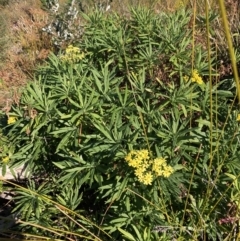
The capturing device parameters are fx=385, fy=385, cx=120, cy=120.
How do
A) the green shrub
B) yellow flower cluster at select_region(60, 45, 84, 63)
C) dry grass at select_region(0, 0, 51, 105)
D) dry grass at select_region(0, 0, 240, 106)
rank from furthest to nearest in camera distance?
dry grass at select_region(0, 0, 51, 105), dry grass at select_region(0, 0, 240, 106), yellow flower cluster at select_region(60, 45, 84, 63), the green shrub

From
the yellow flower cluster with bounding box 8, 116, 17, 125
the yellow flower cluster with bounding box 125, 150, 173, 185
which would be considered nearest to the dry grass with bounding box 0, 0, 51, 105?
the yellow flower cluster with bounding box 8, 116, 17, 125

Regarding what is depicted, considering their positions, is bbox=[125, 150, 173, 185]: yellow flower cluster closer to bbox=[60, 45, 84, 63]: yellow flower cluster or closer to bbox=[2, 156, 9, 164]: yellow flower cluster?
bbox=[2, 156, 9, 164]: yellow flower cluster

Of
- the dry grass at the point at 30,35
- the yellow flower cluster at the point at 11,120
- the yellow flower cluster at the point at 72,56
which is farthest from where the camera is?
the dry grass at the point at 30,35

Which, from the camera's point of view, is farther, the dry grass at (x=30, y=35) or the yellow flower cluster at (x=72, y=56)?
the dry grass at (x=30, y=35)

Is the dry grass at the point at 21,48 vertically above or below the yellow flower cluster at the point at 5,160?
above

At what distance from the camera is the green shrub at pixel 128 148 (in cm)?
219

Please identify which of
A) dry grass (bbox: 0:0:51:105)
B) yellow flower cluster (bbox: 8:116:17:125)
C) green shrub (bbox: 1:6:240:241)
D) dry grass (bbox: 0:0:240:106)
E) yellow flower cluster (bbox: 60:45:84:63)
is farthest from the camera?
dry grass (bbox: 0:0:51:105)

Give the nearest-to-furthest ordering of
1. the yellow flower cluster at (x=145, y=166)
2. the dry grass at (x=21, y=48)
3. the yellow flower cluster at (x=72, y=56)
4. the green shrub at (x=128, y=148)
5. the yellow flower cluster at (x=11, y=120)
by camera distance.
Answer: the yellow flower cluster at (x=145, y=166) → the green shrub at (x=128, y=148) → the yellow flower cluster at (x=11, y=120) → the yellow flower cluster at (x=72, y=56) → the dry grass at (x=21, y=48)

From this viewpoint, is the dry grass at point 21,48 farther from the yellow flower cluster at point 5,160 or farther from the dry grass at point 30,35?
the yellow flower cluster at point 5,160

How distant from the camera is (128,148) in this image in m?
2.35

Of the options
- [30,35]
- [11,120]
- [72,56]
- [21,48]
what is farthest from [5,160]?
[30,35]

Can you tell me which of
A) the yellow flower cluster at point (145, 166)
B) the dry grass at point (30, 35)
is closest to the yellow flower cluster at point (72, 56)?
the yellow flower cluster at point (145, 166)

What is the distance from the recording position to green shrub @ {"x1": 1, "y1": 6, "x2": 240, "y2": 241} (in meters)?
2.19

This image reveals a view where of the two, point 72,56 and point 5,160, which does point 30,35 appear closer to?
point 72,56
